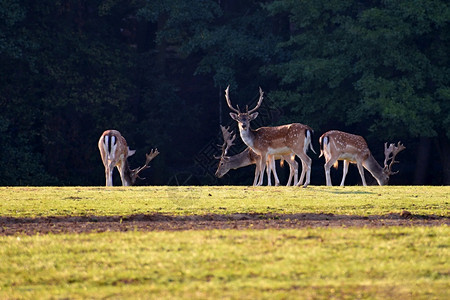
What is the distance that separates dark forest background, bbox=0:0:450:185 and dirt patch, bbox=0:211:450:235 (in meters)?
17.1

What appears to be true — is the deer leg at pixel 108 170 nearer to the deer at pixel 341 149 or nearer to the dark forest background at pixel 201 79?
the deer at pixel 341 149

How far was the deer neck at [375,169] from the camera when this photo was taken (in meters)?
25.5

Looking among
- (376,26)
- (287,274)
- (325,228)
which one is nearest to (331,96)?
(376,26)

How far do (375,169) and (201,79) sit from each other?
1192 cm

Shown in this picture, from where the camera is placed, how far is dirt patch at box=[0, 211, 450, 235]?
37.4 feet

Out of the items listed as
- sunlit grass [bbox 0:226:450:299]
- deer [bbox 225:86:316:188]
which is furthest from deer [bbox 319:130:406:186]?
sunlit grass [bbox 0:226:450:299]

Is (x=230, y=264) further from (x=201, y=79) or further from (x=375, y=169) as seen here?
(x=201, y=79)

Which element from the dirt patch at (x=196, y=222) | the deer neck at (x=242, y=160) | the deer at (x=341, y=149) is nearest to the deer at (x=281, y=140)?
the deer at (x=341, y=149)

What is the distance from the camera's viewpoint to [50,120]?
31875mm

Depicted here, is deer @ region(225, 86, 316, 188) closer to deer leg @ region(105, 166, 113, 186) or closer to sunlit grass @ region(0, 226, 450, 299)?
deer leg @ region(105, 166, 113, 186)

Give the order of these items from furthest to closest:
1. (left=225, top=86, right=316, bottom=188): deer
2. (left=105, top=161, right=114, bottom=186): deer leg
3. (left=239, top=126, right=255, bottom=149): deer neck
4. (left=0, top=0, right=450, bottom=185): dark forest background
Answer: (left=0, top=0, right=450, bottom=185): dark forest background
(left=105, top=161, right=114, bottom=186): deer leg
(left=239, top=126, right=255, bottom=149): deer neck
(left=225, top=86, right=316, bottom=188): deer

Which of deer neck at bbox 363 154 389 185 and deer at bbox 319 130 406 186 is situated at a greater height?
deer at bbox 319 130 406 186

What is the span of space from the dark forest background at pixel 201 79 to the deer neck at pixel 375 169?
12.2 feet

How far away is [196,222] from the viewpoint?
12156 millimetres
